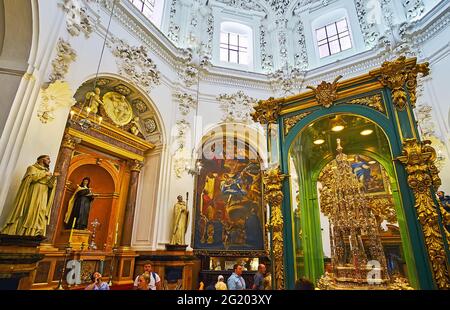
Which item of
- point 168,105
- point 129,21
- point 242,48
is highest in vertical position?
point 242,48

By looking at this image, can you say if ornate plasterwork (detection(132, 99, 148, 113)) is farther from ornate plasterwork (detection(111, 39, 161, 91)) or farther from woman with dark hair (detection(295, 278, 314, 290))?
woman with dark hair (detection(295, 278, 314, 290))

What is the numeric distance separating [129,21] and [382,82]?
7.79 meters

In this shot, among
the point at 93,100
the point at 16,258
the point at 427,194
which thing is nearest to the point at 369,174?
the point at 427,194

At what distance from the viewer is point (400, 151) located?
127 inches

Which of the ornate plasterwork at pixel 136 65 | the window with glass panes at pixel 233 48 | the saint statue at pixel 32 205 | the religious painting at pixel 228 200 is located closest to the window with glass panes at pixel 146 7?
the ornate plasterwork at pixel 136 65

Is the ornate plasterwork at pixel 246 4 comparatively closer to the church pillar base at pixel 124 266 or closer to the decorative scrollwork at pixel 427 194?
the church pillar base at pixel 124 266

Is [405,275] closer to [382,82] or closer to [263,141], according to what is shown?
[382,82]

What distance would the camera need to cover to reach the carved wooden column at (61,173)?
5820 mm

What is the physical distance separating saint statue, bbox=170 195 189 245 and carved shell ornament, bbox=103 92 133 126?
3.11 metres

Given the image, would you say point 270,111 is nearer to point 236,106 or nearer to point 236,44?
point 236,106

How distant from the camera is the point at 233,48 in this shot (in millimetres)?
12148

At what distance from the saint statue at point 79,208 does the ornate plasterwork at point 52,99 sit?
261 cm

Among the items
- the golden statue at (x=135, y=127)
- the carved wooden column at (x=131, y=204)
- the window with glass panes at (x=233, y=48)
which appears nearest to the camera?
the carved wooden column at (x=131, y=204)
